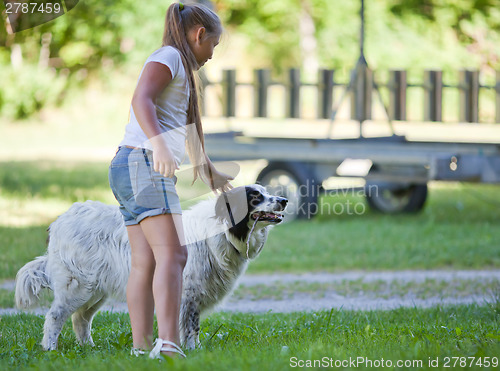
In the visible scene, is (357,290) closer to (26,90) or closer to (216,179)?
(216,179)

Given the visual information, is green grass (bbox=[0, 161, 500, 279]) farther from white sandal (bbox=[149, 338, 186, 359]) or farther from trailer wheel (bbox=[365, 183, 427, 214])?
white sandal (bbox=[149, 338, 186, 359])

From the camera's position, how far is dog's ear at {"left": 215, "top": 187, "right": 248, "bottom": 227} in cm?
454

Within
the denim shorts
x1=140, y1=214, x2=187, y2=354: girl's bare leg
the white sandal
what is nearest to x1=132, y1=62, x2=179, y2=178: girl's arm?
the denim shorts

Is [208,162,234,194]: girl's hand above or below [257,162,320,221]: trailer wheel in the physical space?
above

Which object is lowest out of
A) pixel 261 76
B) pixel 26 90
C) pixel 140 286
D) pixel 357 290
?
pixel 357 290

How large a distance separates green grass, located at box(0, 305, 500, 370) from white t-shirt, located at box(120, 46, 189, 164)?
1.16 metres

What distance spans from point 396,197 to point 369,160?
4.98ft

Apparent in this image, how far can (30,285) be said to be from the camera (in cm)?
452

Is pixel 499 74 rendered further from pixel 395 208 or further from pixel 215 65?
pixel 215 65

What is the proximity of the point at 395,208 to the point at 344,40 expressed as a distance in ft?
58.1

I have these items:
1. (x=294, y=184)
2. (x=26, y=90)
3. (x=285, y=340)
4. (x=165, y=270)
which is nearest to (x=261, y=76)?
(x=294, y=184)

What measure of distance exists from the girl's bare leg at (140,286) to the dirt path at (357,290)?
7.33 feet

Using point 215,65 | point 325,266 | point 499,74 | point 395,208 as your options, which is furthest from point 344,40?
point 325,266

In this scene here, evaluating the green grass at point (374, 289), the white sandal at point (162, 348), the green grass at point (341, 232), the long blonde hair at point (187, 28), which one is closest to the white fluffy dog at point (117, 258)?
the green grass at point (341, 232)
